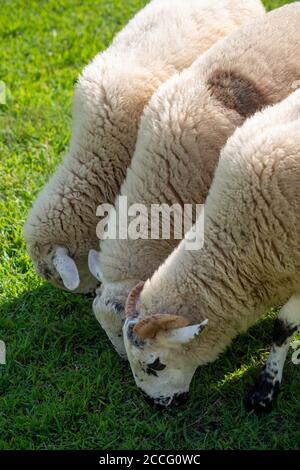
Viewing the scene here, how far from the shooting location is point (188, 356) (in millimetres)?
4613

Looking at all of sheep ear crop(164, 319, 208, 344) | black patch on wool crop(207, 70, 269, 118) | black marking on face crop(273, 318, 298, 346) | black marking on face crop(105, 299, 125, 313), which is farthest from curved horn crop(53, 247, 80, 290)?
black patch on wool crop(207, 70, 269, 118)

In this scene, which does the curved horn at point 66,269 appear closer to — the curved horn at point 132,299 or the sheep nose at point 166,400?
the curved horn at point 132,299

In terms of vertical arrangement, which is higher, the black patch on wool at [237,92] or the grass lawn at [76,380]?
the black patch on wool at [237,92]

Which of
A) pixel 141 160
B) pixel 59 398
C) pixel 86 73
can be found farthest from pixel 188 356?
pixel 86 73

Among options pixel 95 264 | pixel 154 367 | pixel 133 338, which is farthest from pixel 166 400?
pixel 95 264

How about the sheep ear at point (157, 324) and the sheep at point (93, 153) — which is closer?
the sheep ear at point (157, 324)

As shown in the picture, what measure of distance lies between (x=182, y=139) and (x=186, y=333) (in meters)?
1.37

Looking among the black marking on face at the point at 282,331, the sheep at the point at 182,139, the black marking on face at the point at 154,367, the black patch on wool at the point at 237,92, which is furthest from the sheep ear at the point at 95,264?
the black patch on wool at the point at 237,92

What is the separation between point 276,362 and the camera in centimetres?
479

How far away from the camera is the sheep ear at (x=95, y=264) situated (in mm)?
5102

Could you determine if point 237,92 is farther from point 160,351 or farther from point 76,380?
point 76,380

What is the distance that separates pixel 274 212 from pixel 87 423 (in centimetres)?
172

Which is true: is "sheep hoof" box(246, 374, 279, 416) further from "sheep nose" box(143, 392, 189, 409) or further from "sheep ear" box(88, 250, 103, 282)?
"sheep ear" box(88, 250, 103, 282)
